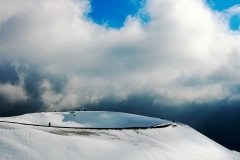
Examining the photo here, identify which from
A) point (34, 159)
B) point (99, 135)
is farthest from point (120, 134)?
point (34, 159)

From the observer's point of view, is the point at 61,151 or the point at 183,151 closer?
the point at 61,151

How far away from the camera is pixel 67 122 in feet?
343

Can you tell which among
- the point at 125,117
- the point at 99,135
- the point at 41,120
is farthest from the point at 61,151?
the point at 125,117

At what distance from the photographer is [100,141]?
66000 millimetres

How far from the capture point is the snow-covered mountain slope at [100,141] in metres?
53.3

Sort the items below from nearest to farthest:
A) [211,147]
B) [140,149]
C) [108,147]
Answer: [108,147] < [140,149] < [211,147]

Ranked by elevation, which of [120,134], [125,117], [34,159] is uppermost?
[125,117]

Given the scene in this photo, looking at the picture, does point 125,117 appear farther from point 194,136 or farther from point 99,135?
point 99,135

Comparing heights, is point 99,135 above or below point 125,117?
below

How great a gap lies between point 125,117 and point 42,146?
2386 inches

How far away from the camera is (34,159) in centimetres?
4978

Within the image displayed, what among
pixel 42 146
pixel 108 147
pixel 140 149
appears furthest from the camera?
pixel 140 149

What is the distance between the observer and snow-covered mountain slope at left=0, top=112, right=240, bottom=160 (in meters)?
53.3

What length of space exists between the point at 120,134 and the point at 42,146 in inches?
1073
